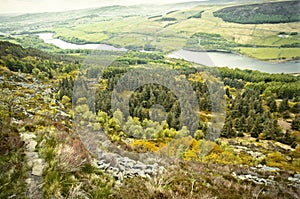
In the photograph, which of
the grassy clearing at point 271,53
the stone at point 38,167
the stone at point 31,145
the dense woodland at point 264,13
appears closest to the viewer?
the stone at point 38,167

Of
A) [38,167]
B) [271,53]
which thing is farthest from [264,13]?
[38,167]

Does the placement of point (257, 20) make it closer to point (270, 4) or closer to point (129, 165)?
point (270, 4)

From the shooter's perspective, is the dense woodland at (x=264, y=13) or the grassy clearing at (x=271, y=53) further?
the dense woodland at (x=264, y=13)

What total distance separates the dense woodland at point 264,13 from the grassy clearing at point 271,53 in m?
40.7

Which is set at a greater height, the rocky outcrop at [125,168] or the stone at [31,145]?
the stone at [31,145]

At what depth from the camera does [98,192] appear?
5.08 m

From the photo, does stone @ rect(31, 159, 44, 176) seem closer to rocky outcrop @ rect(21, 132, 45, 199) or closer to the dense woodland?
rocky outcrop @ rect(21, 132, 45, 199)

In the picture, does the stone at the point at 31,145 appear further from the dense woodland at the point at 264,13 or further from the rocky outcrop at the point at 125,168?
the dense woodland at the point at 264,13

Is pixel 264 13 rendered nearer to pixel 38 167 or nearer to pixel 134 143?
pixel 134 143

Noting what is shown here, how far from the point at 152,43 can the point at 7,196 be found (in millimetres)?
8706

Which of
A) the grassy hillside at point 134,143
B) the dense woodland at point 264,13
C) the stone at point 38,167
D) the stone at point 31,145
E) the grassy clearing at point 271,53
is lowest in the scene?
the grassy clearing at point 271,53

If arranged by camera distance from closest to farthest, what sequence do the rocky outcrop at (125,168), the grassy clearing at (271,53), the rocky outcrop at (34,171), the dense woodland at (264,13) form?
the rocky outcrop at (34,171) → the rocky outcrop at (125,168) → the grassy clearing at (271,53) → the dense woodland at (264,13)

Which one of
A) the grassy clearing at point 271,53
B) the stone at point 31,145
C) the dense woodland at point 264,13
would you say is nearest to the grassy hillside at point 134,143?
the stone at point 31,145

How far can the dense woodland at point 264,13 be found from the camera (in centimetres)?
14729
